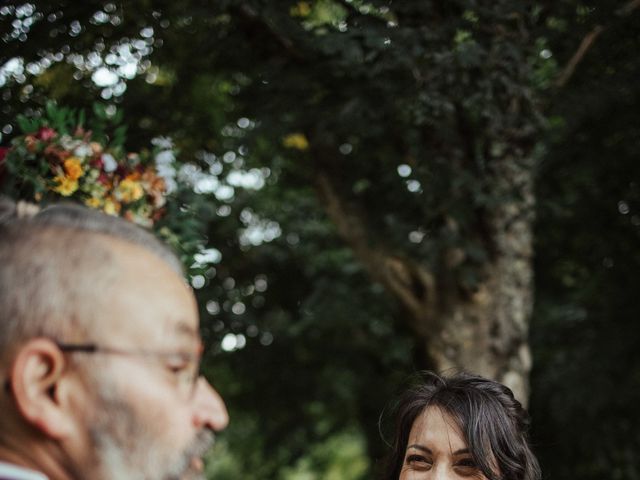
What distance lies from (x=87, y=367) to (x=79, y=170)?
7.08 feet

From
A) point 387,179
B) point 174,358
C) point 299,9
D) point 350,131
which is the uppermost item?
point 299,9

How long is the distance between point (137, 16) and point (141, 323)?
3.86 metres

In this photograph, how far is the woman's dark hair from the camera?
298cm

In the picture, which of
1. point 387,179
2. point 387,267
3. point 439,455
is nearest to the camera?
point 439,455

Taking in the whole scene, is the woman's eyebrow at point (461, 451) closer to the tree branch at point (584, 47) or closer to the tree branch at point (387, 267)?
the tree branch at point (584, 47)

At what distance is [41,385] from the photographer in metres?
1.29

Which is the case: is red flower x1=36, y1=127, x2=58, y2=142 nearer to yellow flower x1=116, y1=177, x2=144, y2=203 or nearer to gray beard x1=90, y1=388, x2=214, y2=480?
yellow flower x1=116, y1=177, x2=144, y2=203

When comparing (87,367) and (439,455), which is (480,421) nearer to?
(439,455)

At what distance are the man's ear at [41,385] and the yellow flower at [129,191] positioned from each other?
2218mm

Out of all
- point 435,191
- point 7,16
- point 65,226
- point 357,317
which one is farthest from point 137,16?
point 357,317

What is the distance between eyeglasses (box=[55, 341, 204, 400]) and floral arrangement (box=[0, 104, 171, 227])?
1960 millimetres

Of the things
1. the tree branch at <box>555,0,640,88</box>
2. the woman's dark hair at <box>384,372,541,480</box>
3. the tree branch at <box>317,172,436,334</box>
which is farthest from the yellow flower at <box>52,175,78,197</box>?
the tree branch at <box>317,172,436,334</box>

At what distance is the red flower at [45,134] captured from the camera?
10.9 feet

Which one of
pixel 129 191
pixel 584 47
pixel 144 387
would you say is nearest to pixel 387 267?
pixel 584 47
